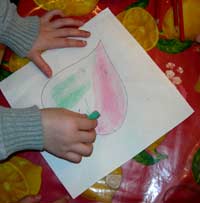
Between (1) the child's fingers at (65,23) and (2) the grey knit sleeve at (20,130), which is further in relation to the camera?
(1) the child's fingers at (65,23)

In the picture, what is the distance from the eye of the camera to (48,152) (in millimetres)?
615

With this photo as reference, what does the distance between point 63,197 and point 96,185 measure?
55 mm

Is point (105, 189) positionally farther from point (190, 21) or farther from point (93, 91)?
point (190, 21)

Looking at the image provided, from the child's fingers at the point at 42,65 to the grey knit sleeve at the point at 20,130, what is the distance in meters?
0.08

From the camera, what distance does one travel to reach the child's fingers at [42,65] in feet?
2.11

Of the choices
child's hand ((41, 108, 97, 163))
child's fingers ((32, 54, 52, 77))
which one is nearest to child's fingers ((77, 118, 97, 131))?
child's hand ((41, 108, 97, 163))

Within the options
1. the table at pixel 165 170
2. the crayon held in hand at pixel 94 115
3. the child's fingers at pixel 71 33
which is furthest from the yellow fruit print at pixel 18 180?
the child's fingers at pixel 71 33

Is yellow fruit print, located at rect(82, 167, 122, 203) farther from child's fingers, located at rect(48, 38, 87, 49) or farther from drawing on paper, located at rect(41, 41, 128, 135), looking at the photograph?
child's fingers, located at rect(48, 38, 87, 49)

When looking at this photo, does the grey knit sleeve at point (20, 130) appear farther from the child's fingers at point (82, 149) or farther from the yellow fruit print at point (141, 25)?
the yellow fruit print at point (141, 25)

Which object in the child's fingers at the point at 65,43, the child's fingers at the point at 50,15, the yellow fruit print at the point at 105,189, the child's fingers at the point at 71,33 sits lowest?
the yellow fruit print at the point at 105,189

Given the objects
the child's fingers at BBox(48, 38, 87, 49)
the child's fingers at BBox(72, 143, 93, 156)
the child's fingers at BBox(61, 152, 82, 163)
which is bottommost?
the child's fingers at BBox(61, 152, 82, 163)

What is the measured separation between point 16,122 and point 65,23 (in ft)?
0.66

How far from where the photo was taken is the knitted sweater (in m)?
0.57

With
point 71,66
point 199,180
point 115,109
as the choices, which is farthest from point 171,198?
point 71,66
